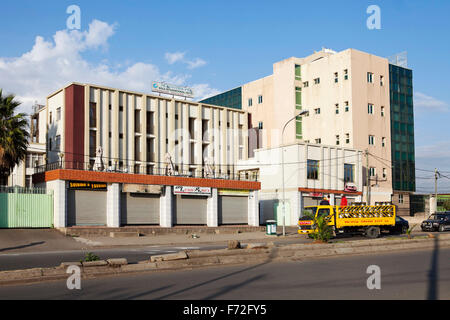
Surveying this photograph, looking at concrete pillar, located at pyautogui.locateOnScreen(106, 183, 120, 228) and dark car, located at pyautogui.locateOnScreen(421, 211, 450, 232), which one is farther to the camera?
dark car, located at pyautogui.locateOnScreen(421, 211, 450, 232)

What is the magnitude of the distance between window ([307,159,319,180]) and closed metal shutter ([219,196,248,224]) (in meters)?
10.2

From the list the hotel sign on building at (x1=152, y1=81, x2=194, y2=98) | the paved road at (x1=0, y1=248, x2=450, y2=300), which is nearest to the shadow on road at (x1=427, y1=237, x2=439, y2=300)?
the paved road at (x1=0, y1=248, x2=450, y2=300)

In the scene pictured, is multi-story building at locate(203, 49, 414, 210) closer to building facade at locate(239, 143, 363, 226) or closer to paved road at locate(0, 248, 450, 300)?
building facade at locate(239, 143, 363, 226)

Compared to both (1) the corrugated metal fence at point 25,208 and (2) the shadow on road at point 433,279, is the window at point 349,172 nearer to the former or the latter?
(1) the corrugated metal fence at point 25,208

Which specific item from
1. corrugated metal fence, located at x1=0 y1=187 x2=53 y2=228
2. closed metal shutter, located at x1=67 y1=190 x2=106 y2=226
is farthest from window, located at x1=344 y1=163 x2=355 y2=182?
corrugated metal fence, located at x1=0 y1=187 x2=53 y2=228

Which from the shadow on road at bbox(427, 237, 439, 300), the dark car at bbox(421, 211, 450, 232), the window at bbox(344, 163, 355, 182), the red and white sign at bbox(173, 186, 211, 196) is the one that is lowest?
the dark car at bbox(421, 211, 450, 232)

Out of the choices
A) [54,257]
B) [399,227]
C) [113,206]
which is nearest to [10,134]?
[113,206]

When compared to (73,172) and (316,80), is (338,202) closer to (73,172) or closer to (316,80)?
(316,80)

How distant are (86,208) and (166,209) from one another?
6.69 metres

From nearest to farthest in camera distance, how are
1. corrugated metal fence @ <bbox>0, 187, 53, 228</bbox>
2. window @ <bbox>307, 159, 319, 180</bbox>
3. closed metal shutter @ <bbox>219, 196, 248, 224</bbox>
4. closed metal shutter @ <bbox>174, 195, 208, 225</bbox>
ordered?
1. corrugated metal fence @ <bbox>0, 187, 53, 228</bbox>
2. closed metal shutter @ <bbox>174, 195, 208, 225</bbox>
3. closed metal shutter @ <bbox>219, 196, 248, 224</bbox>
4. window @ <bbox>307, 159, 319, 180</bbox>

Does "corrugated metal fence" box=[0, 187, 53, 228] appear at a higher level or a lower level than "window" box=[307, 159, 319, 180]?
lower

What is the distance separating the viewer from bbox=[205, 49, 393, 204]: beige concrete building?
62469mm

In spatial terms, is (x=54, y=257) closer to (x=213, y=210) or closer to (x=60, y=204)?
(x=60, y=204)

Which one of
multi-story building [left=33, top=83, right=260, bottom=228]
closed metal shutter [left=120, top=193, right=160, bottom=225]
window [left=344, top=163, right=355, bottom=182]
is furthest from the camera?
window [left=344, top=163, right=355, bottom=182]
